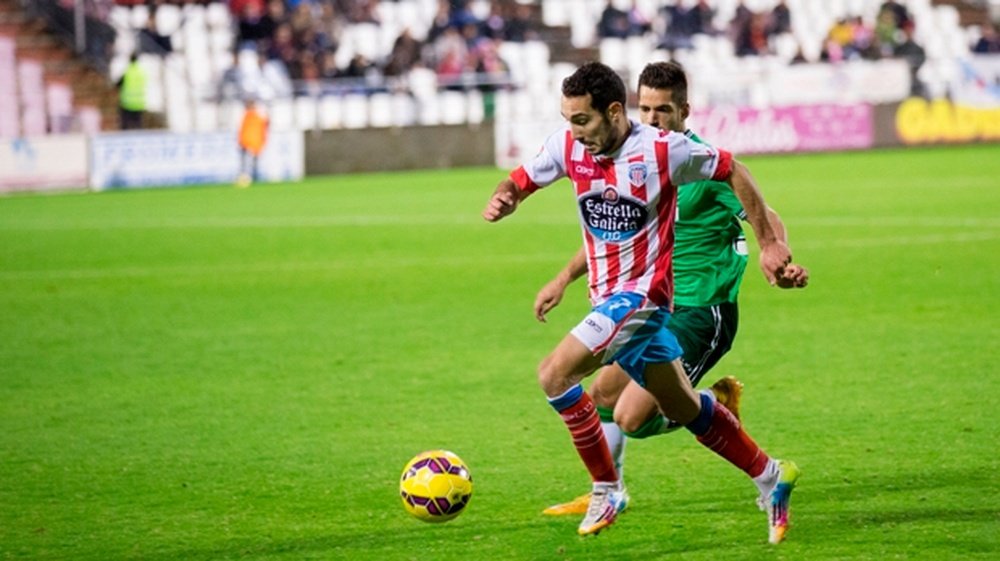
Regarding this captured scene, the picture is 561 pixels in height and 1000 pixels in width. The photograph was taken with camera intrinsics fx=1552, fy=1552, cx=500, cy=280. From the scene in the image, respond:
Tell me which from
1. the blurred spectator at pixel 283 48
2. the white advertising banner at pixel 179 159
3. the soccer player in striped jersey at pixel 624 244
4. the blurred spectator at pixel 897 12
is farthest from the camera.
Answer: the blurred spectator at pixel 897 12

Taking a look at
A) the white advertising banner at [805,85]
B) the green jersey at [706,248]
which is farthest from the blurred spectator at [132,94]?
the green jersey at [706,248]

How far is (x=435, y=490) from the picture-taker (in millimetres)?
5586

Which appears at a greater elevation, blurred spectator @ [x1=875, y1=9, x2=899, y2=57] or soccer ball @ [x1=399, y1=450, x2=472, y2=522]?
blurred spectator @ [x1=875, y1=9, x2=899, y2=57]

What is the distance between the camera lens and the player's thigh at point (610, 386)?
6.04 meters

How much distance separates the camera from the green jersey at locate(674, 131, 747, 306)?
19.8 ft

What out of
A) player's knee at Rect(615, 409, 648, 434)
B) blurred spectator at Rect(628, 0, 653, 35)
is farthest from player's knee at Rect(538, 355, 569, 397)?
blurred spectator at Rect(628, 0, 653, 35)

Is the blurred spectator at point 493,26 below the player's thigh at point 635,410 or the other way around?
the other way around

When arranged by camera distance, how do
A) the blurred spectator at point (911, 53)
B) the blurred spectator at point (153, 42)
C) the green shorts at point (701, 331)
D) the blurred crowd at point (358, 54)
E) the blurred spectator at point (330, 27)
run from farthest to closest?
the blurred spectator at point (911, 53) < the blurred spectator at point (330, 27) < the blurred spectator at point (153, 42) < the blurred crowd at point (358, 54) < the green shorts at point (701, 331)

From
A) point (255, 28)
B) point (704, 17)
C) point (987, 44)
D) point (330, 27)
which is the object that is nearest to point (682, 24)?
point (704, 17)

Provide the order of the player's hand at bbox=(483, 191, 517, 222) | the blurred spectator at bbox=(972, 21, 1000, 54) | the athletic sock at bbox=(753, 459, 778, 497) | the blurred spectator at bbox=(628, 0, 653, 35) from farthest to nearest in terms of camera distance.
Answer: the blurred spectator at bbox=(628, 0, 653, 35) → the blurred spectator at bbox=(972, 21, 1000, 54) → the athletic sock at bbox=(753, 459, 778, 497) → the player's hand at bbox=(483, 191, 517, 222)

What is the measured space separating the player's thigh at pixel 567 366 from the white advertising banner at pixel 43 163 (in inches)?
848

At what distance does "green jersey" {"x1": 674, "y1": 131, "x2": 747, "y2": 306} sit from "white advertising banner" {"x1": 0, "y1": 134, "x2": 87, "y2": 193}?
2106 cm

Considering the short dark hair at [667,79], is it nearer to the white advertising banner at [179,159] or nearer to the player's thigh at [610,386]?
the player's thigh at [610,386]

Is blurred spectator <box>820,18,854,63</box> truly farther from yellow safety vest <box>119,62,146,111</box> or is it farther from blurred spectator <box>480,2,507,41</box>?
yellow safety vest <box>119,62,146,111</box>
